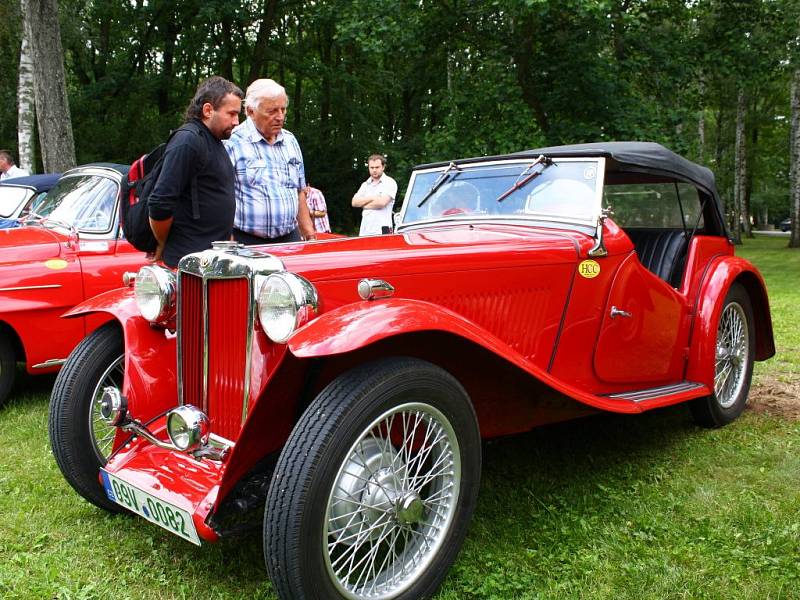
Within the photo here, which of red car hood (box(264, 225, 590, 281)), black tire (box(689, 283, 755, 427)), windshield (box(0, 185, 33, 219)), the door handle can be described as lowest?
black tire (box(689, 283, 755, 427))

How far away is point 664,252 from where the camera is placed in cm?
448

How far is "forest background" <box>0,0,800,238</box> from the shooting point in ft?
43.7

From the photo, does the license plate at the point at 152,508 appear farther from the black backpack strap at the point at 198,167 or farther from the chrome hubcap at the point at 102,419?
the black backpack strap at the point at 198,167

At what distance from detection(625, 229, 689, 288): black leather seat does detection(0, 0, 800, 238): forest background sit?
803 cm

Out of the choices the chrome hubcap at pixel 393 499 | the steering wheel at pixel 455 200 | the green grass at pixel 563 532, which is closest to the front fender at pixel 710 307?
the green grass at pixel 563 532

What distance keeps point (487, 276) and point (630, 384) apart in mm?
1290

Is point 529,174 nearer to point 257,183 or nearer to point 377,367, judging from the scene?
point 257,183

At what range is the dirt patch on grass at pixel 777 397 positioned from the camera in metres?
4.57

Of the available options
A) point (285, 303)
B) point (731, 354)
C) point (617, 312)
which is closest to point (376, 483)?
point (285, 303)

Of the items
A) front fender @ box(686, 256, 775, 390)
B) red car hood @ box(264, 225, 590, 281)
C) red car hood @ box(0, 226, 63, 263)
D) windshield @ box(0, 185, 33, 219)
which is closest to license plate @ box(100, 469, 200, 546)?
red car hood @ box(264, 225, 590, 281)

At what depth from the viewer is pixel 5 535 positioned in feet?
9.49

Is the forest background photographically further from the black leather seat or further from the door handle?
the door handle

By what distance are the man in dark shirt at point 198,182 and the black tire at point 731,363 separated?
3048 millimetres

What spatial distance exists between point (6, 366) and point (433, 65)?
48.8ft
